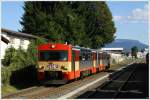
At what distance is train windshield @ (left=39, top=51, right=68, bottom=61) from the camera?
28.5 m

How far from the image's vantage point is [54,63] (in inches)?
1112

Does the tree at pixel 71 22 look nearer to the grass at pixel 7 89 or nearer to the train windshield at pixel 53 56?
the train windshield at pixel 53 56

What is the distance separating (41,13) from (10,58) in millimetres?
25288

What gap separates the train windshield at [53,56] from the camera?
93.4ft

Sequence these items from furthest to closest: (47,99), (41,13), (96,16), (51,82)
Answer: (96,16)
(41,13)
(51,82)
(47,99)

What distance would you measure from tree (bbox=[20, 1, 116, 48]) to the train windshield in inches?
874

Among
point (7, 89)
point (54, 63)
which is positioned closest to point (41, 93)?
point (7, 89)

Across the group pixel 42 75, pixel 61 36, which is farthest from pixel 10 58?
pixel 61 36

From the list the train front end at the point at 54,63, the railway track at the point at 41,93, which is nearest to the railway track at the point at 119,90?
the railway track at the point at 41,93

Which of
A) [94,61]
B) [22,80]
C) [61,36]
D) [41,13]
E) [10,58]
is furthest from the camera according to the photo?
[41,13]

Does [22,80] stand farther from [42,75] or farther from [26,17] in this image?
[26,17]

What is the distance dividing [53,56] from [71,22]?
27.1 metres

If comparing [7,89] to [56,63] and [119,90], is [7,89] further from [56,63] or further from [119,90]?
[119,90]

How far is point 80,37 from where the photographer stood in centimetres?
5600
